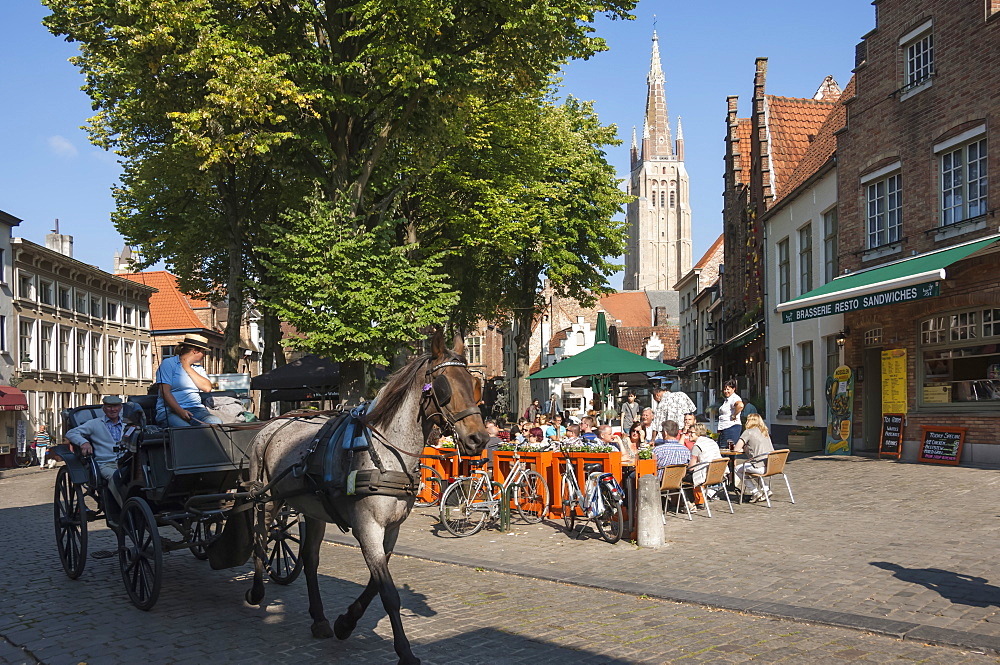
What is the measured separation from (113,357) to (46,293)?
882cm

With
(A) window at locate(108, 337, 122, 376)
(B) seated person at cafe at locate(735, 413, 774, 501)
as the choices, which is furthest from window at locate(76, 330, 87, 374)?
(B) seated person at cafe at locate(735, 413, 774, 501)

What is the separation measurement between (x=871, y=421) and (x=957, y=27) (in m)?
8.36

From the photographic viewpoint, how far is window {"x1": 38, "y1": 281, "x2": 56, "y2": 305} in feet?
135

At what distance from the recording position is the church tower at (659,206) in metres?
140

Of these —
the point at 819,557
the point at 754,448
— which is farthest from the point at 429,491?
the point at 819,557

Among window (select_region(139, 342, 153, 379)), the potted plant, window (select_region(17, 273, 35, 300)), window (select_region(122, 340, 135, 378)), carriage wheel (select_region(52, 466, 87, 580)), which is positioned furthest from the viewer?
window (select_region(139, 342, 153, 379))

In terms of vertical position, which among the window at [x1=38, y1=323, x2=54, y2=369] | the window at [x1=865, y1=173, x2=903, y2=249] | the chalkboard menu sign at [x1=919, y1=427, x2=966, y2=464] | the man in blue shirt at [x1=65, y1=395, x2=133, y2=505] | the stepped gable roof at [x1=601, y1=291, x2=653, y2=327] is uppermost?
the stepped gable roof at [x1=601, y1=291, x2=653, y2=327]

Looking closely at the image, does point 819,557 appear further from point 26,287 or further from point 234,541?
point 26,287

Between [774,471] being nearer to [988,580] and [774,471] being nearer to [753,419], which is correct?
[753,419]

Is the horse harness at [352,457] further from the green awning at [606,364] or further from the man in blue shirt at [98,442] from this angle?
the green awning at [606,364]

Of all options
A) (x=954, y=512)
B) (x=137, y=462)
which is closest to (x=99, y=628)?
(x=137, y=462)

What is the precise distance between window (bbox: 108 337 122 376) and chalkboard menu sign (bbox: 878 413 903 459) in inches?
1679

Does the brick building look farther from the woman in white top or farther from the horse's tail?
the horse's tail

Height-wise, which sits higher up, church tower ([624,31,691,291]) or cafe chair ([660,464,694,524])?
church tower ([624,31,691,291])
